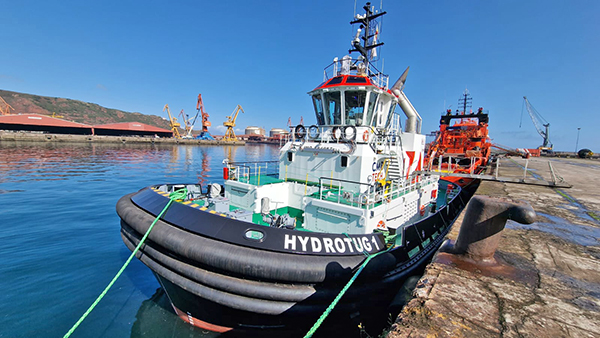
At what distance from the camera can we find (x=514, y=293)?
2562mm

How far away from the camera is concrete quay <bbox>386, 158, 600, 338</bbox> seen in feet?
6.64

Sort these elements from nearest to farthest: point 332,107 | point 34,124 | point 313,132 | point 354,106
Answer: point 313,132 < point 354,106 < point 332,107 < point 34,124

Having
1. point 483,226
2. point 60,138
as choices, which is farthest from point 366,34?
point 60,138

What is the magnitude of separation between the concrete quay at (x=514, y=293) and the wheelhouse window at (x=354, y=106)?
4.98 meters

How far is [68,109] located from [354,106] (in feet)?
560

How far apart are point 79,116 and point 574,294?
560 feet

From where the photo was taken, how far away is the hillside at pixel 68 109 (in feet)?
354

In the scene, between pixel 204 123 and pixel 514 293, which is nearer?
pixel 514 293

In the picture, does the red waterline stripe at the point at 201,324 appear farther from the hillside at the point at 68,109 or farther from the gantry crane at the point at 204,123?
the hillside at the point at 68,109

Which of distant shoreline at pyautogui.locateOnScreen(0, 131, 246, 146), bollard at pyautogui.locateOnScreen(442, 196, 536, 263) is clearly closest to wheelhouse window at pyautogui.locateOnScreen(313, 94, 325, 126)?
bollard at pyautogui.locateOnScreen(442, 196, 536, 263)

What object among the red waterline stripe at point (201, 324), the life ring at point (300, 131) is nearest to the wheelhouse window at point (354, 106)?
the life ring at point (300, 131)

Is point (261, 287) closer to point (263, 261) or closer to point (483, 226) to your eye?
point (263, 261)

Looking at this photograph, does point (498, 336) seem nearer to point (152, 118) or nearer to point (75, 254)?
point (75, 254)

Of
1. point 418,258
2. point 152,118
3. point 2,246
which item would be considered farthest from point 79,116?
point 418,258
